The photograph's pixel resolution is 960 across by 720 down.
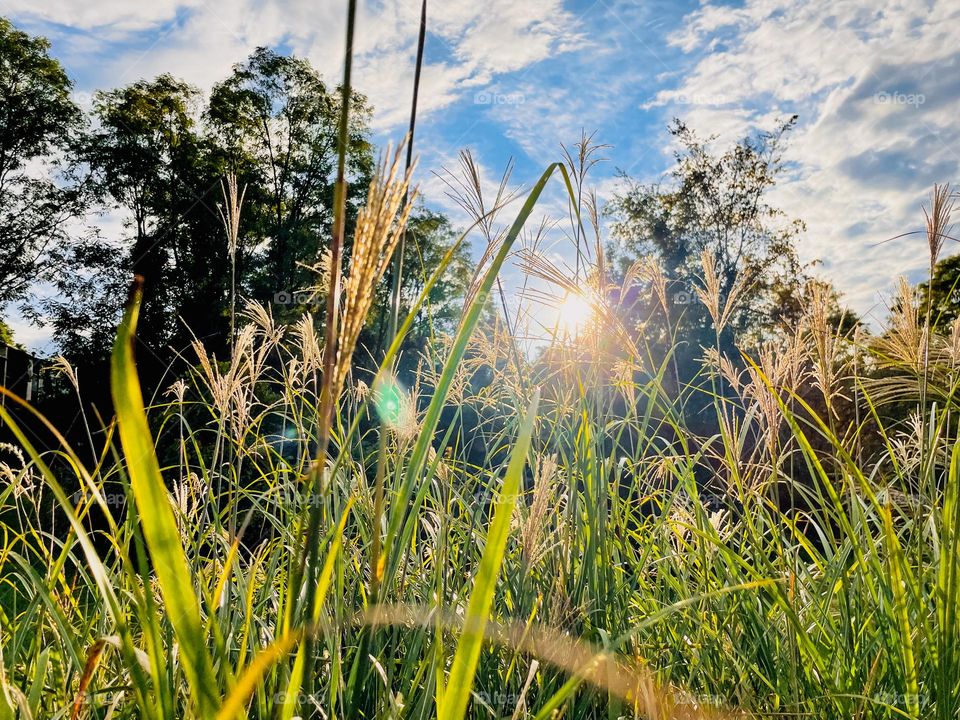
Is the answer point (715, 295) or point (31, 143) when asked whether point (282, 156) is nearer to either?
point (31, 143)

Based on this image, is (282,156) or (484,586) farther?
(282,156)

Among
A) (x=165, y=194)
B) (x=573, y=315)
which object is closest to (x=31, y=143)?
(x=165, y=194)

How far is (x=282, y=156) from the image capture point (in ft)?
77.6

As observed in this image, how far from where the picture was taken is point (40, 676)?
131cm

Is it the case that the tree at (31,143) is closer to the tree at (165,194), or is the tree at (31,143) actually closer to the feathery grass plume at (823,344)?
the tree at (165,194)

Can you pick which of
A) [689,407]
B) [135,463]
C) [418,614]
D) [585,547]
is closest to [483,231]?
[585,547]

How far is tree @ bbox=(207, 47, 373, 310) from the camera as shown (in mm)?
21688

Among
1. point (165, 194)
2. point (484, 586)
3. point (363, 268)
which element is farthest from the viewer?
point (165, 194)

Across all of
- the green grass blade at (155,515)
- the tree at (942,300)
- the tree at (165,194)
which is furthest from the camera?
the tree at (165,194)

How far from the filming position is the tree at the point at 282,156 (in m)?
21.7

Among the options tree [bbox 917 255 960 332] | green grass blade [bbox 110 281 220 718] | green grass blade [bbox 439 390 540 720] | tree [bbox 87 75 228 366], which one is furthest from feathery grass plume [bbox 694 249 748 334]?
tree [bbox 87 75 228 366]

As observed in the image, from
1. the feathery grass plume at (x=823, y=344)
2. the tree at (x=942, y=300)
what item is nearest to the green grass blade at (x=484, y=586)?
the tree at (x=942, y=300)

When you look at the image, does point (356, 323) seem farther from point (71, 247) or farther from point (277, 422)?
point (71, 247)

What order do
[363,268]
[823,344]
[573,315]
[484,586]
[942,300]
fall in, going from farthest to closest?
1. [942,300]
2. [573,315]
3. [823,344]
4. [484,586]
5. [363,268]
